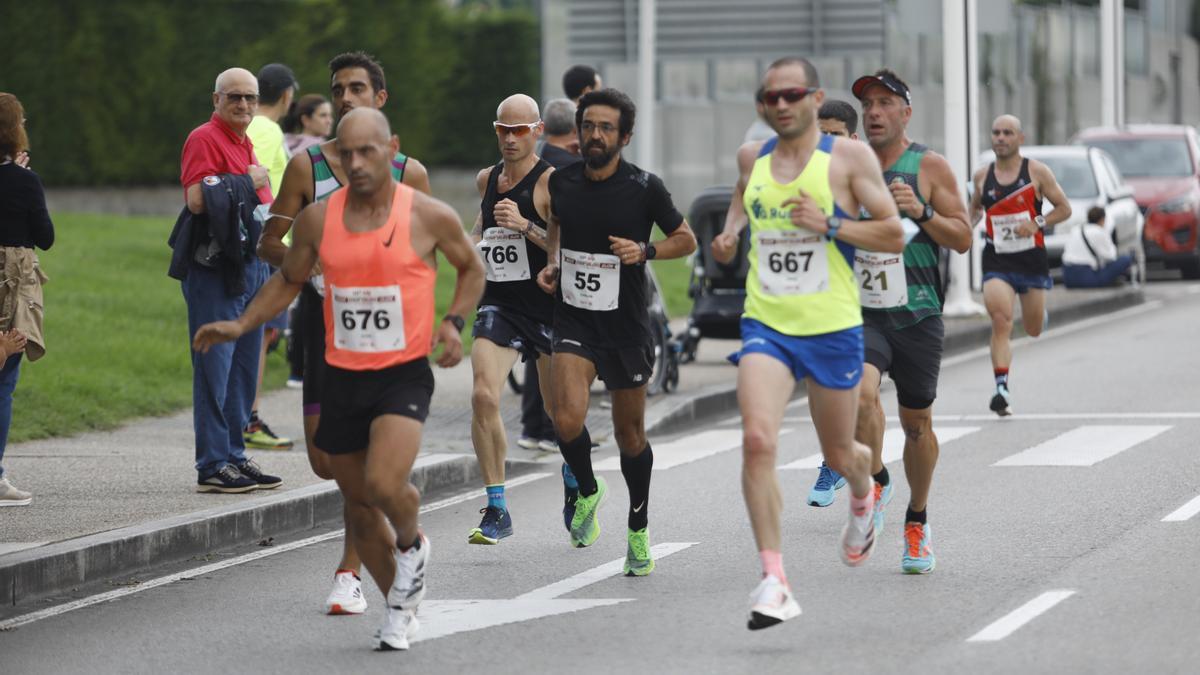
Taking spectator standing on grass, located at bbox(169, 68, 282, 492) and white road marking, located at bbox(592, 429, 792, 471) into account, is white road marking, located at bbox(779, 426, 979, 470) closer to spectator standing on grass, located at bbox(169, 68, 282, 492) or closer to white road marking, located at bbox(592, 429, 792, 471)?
white road marking, located at bbox(592, 429, 792, 471)

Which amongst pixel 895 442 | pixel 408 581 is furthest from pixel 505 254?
pixel 895 442

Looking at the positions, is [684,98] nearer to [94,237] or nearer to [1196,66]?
[94,237]

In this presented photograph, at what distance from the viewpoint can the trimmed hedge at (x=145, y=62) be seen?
32531mm

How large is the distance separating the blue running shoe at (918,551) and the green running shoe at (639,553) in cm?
104

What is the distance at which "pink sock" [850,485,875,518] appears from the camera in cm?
852

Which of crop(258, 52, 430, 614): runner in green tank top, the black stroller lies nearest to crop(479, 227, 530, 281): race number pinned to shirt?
crop(258, 52, 430, 614): runner in green tank top

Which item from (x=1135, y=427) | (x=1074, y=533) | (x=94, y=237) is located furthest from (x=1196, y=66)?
(x=1074, y=533)

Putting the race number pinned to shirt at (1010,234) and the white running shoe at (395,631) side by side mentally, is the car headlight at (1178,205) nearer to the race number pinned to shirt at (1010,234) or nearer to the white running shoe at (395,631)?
the race number pinned to shirt at (1010,234)

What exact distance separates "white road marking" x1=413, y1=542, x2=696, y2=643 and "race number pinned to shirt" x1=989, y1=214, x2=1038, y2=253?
270 inches

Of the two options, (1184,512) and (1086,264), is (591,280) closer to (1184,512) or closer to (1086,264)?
(1184,512)

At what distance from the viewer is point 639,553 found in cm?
920

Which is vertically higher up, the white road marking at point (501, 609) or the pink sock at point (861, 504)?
the pink sock at point (861, 504)

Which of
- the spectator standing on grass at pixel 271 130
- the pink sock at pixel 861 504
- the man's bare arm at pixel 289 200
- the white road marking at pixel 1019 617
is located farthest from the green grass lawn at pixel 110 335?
the white road marking at pixel 1019 617

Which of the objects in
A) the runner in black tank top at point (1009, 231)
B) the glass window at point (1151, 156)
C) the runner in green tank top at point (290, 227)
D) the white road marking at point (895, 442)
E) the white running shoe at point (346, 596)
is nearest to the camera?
the runner in green tank top at point (290, 227)
